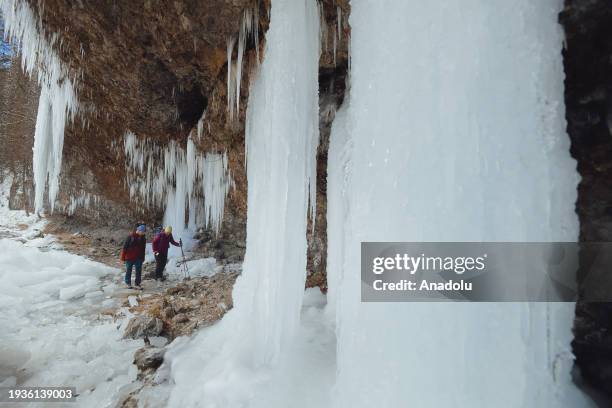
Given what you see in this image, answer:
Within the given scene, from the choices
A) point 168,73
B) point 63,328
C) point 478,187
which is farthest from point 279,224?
point 168,73

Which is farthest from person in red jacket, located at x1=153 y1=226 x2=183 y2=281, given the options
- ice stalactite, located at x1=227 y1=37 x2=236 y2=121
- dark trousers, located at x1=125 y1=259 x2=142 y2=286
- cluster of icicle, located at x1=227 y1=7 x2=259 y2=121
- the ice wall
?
the ice wall

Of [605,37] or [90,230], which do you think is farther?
[90,230]

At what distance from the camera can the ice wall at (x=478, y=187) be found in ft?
4.32

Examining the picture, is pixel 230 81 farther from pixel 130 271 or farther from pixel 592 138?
pixel 130 271

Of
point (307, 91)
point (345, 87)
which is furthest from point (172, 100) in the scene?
point (307, 91)

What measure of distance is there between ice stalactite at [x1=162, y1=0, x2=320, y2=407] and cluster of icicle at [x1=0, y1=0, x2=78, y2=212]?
4.13m

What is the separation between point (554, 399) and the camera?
1.38m

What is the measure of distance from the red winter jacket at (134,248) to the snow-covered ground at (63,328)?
0.66m

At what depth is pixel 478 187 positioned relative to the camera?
1.35m

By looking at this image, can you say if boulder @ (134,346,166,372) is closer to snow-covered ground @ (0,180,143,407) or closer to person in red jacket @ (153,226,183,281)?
snow-covered ground @ (0,180,143,407)

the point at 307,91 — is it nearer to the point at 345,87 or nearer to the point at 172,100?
the point at 345,87

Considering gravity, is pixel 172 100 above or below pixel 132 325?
above

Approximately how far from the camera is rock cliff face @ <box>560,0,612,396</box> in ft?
4.98

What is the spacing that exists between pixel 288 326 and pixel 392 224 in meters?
1.40
